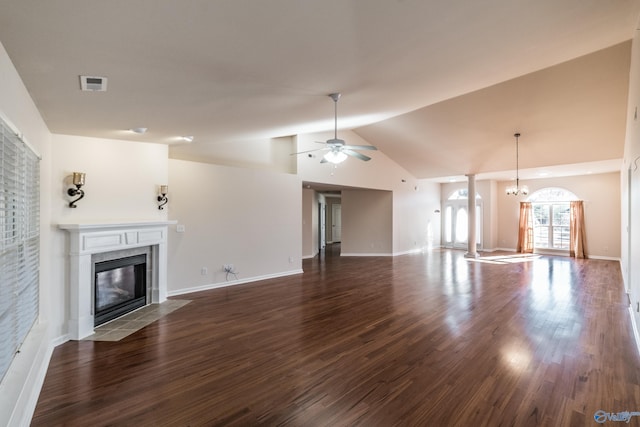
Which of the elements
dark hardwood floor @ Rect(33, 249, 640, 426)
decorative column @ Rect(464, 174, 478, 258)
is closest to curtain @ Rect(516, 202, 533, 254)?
decorative column @ Rect(464, 174, 478, 258)

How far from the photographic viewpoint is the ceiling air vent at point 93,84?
2162mm

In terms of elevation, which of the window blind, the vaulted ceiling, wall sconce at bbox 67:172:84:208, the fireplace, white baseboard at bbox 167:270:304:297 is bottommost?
white baseboard at bbox 167:270:304:297

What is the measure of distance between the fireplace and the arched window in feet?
40.6

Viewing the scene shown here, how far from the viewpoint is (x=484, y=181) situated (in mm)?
11586

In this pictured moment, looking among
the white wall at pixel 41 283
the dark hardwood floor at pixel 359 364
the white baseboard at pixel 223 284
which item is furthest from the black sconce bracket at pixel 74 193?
the white baseboard at pixel 223 284

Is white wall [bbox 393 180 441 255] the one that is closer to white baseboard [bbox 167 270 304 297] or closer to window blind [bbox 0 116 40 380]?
white baseboard [bbox 167 270 304 297]

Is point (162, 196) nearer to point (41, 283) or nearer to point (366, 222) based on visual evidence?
point (41, 283)

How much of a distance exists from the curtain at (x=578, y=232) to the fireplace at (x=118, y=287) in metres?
12.3

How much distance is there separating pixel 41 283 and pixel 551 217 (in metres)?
13.4

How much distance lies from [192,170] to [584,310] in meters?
6.68

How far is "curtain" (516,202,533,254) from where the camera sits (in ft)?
35.7

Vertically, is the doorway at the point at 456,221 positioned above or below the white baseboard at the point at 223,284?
above

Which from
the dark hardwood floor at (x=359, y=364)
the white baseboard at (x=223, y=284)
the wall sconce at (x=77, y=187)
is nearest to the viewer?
the dark hardwood floor at (x=359, y=364)

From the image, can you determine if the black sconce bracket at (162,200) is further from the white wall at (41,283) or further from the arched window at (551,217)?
the arched window at (551,217)
